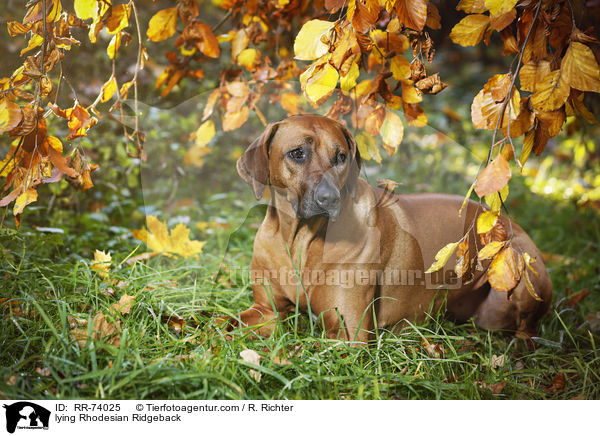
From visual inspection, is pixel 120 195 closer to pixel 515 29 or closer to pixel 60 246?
pixel 60 246

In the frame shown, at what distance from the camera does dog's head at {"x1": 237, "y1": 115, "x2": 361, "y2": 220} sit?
1.69 meters

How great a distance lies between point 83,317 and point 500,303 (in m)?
1.77

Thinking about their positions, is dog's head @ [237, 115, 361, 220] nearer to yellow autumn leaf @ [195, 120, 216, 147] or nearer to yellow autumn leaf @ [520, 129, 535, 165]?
yellow autumn leaf @ [195, 120, 216, 147]

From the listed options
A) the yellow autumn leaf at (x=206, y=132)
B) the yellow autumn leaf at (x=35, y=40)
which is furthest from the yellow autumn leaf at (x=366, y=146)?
the yellow autumn leaf at (x=35, y=40)

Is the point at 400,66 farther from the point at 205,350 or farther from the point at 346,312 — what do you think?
the point at 205,350

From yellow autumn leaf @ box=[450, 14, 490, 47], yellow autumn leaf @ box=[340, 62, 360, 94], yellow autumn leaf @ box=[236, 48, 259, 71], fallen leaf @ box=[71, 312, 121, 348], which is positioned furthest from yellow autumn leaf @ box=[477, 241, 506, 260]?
yellow autumn leaf @ box=[236, 48, 259, 71]

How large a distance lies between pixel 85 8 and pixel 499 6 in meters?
1.38

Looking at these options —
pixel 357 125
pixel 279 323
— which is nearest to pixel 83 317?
pixel 279 323

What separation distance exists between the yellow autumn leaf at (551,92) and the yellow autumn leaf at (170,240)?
5.66ft

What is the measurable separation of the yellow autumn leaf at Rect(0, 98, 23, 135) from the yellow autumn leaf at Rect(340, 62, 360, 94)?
1.13 m

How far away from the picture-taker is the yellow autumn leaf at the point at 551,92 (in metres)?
1.39
